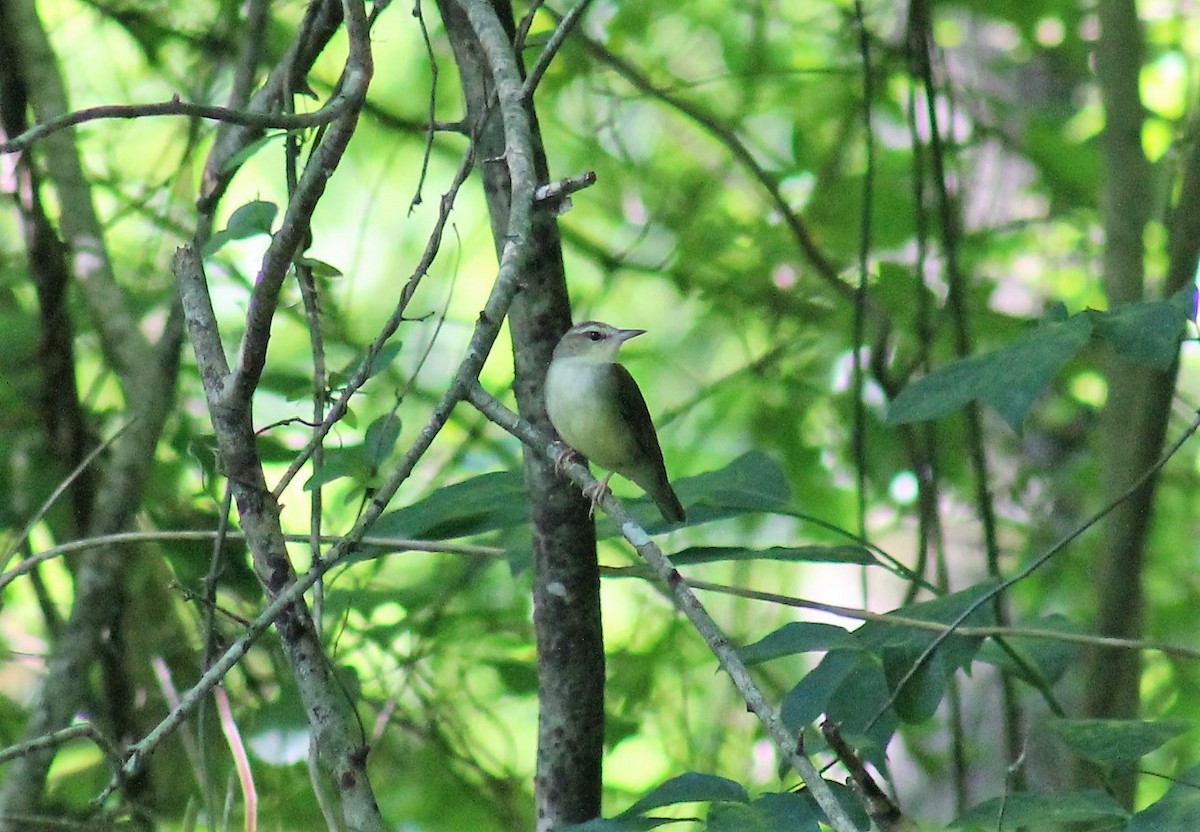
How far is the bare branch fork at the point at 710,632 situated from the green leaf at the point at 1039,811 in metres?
0.26

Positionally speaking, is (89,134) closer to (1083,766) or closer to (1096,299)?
(1083,766)

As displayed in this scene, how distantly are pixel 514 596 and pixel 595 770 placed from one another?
7.87 ft

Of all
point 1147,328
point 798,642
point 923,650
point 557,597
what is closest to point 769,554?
point 798,642

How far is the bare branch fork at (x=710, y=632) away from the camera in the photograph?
156 centimetres

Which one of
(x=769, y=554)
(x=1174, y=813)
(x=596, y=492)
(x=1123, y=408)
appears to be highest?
(x=1123, y=408)

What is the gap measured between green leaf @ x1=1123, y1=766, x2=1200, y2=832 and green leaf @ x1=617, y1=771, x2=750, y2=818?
56 centimetres

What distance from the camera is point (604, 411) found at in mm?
3982

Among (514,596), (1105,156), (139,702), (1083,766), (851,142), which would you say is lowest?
(1083,766)

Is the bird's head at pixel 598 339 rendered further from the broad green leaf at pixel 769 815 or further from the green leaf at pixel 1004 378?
the broad green leaf at pixel 769 815

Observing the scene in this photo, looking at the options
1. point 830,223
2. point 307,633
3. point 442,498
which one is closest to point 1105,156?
point 830,223

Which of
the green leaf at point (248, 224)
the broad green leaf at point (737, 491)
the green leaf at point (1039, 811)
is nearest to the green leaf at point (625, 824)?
the green leaf at point (1039, 811)

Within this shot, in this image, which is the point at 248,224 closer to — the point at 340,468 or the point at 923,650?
the point at 340,468

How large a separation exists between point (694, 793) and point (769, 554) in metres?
0.64

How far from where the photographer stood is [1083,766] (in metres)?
3.49
